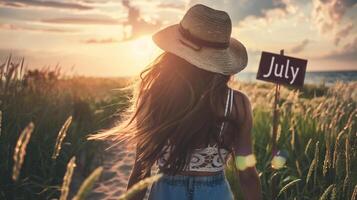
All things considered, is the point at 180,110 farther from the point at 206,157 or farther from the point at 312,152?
the point at 312,152

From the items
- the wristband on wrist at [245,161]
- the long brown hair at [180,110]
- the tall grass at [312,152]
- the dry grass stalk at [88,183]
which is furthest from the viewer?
the tall grass at [312,152]

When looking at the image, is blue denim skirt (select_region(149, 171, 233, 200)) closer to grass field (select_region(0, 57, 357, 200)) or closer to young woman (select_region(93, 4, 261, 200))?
young woman (select_region(93, 4, 261, 200))

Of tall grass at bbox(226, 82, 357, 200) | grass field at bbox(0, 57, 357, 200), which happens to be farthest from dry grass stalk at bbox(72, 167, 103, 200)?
grass field at bbox(0, 57, 357, 200)

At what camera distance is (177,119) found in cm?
234

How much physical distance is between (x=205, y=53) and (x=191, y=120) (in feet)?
1.05

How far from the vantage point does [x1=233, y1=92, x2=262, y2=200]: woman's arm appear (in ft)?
7.83

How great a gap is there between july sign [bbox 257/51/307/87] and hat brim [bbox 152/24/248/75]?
8.09 feet

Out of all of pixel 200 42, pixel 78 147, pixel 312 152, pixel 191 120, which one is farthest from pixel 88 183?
pixel 78 147

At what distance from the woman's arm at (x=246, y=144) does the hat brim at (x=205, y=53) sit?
0.48 feet

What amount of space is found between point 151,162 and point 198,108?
33 centimetres

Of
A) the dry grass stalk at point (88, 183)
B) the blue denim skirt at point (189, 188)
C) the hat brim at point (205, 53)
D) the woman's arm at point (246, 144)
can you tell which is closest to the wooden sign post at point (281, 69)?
the hat brim at point (205, 53)

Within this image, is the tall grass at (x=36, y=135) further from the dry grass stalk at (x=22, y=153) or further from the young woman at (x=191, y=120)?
the dry grass stalk at (x=22, y=153)

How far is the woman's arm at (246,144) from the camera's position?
7.83ft

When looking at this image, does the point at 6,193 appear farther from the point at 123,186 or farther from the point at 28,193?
the point at 123,186
